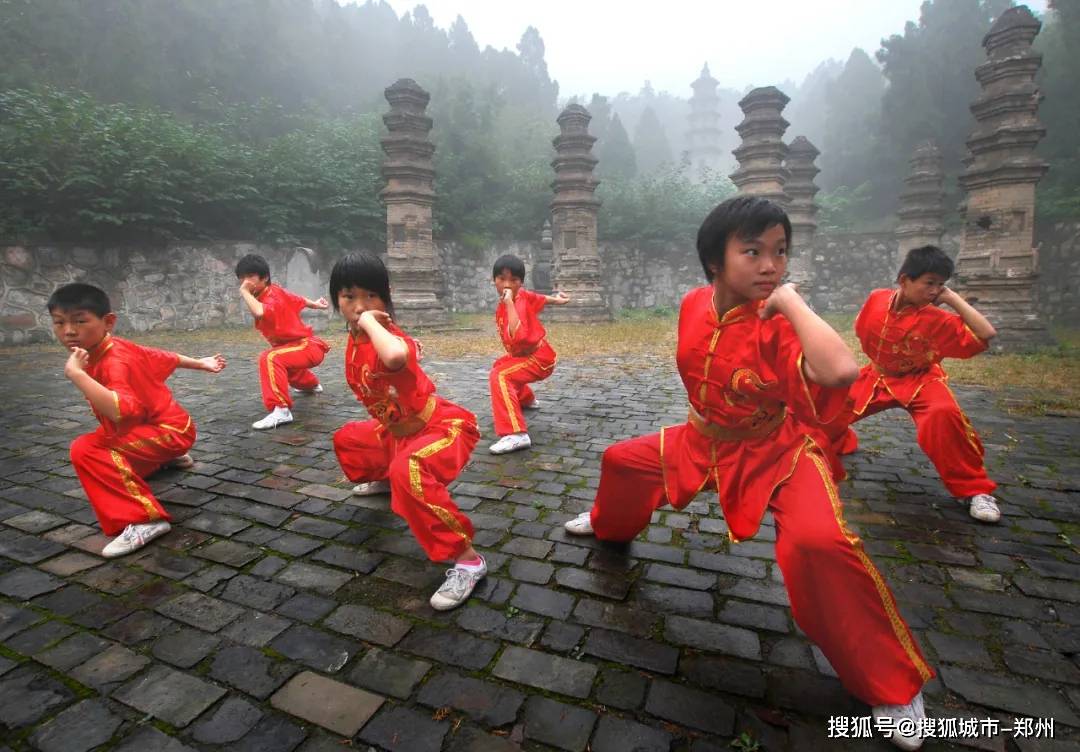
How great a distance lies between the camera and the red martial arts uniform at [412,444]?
230 cm

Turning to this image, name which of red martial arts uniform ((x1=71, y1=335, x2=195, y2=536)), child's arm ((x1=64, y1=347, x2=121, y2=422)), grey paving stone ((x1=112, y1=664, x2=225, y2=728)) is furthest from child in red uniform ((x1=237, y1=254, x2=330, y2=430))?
grey paving stone ((x1=112, y1=664, x2=225, y2=728))

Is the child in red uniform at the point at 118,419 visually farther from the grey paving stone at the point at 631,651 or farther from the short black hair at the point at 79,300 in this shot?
the grey paving stone at the point at 631,651

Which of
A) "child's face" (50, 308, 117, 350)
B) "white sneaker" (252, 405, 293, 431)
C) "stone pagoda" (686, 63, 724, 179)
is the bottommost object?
"white sneaker" (252, 405, 293, 431)

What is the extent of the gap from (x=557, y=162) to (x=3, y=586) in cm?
1384

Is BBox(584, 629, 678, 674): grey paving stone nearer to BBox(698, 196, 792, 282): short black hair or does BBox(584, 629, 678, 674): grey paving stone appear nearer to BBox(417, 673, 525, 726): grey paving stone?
BBox(417, 673, 525, 726): grey paving stone

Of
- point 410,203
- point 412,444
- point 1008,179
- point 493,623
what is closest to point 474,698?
point 493,623

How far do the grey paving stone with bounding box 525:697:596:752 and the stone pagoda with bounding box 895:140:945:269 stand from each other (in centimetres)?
1764

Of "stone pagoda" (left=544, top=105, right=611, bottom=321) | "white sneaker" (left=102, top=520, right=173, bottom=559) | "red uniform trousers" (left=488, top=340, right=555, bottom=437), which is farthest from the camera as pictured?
"stone pagoda" (left=544, top=105, right=611, bottom=321)

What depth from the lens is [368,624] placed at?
208 centimetres

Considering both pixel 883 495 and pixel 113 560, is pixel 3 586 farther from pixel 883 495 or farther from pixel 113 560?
pixel 883 495

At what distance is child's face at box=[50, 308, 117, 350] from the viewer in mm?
2863

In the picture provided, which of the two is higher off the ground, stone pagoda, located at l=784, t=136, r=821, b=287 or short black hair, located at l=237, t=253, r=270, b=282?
stone pagoda, located at l=784, t=136, r=821, b=287

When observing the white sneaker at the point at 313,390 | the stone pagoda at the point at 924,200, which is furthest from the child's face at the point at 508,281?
the stone pagoda at the point at 924,200

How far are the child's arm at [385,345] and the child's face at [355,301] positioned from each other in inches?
9.3
